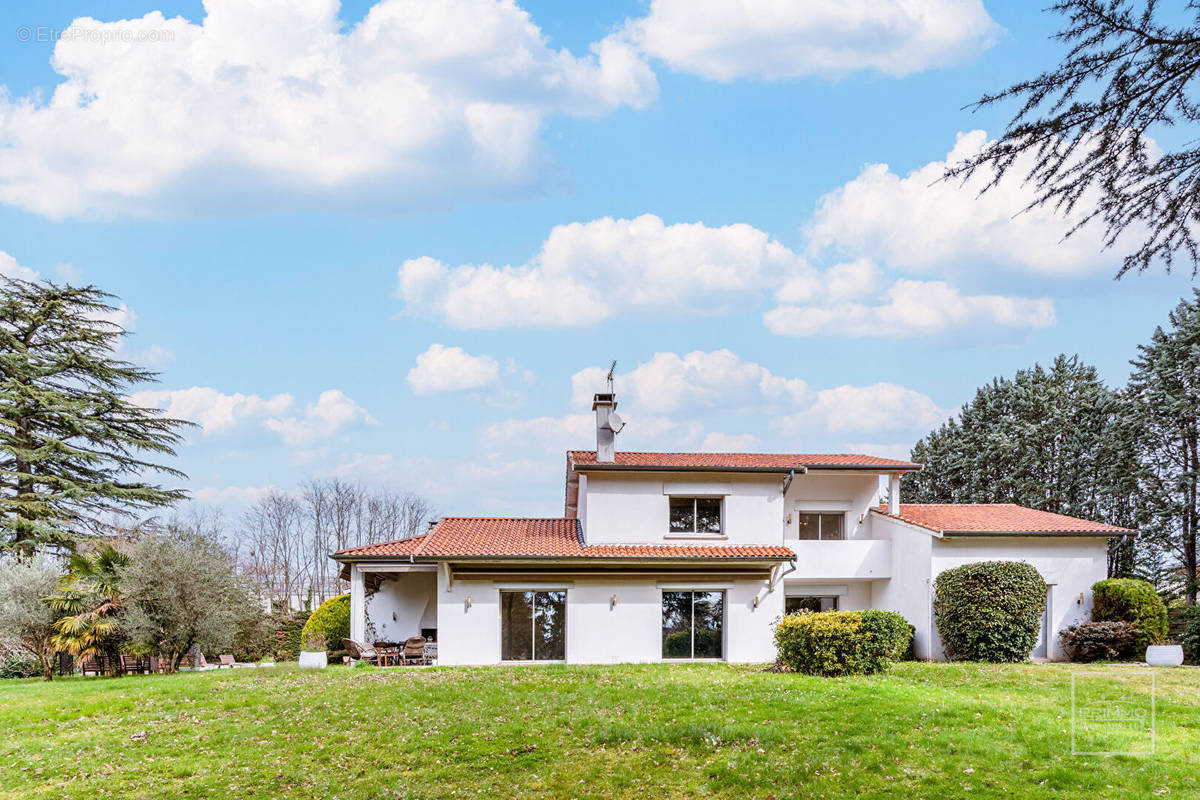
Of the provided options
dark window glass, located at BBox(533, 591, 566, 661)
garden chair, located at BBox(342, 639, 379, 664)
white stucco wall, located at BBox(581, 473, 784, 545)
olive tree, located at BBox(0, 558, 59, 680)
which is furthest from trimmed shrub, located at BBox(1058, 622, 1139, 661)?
olive tree, located at BBox(0, 558, 59, 680)

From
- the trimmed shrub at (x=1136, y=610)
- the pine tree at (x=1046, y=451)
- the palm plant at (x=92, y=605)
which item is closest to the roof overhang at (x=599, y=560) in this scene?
the palm plant at (x=92, y=605)

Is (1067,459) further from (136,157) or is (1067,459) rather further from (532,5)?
(136,157)

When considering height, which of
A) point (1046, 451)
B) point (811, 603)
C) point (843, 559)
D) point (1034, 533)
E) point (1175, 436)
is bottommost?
point (811, 603)

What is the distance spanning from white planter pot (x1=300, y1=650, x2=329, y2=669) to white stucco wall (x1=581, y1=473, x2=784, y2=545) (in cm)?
753

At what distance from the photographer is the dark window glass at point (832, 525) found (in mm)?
26750

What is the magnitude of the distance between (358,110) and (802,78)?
10.8 metres

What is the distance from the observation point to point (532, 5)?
1486cm

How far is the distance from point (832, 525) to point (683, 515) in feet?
20.4

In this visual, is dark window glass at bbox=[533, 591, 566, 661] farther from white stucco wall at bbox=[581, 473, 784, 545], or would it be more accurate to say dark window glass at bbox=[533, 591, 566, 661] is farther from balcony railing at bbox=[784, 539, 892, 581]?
balcony railing at bbox=[784, 539, 892, 581]

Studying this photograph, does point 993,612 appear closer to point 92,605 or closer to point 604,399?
point 604,399

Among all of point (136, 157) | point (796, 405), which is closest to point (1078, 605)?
point (796, 405)

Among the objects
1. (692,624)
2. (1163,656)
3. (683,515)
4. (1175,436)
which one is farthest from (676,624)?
(1175,436)

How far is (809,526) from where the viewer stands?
26.8 metres

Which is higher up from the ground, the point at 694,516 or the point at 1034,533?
the point at 694,516
